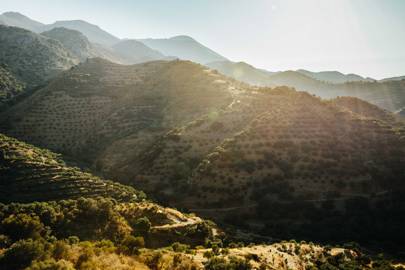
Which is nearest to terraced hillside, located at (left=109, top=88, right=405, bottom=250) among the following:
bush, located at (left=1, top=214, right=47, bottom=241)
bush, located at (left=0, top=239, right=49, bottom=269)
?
bush, located at (left=1, top=214, right=47, bottom=241)

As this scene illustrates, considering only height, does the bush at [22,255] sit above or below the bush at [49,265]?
below

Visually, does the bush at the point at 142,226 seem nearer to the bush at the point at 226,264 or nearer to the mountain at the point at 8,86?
the bush at the point at 226,264

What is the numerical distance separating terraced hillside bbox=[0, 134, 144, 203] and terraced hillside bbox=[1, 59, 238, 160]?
24292 millimetres

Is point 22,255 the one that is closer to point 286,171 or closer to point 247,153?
point 247,153

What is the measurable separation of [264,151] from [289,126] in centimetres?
1279

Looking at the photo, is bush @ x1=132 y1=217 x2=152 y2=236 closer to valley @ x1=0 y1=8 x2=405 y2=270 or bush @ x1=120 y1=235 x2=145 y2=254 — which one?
valley @ x1=0 y1=8 x2=405 y2=270

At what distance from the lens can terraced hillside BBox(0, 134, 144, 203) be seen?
51.5 m

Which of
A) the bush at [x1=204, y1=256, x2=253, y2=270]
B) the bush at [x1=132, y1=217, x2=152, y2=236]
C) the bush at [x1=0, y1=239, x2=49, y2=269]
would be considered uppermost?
the bush at [x1=0, y1=239, x2=49, y2=269]

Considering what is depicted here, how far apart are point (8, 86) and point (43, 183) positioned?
363 ft

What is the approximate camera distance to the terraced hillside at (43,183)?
169ft

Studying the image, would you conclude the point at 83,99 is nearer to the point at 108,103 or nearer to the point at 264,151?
the point at 108,103

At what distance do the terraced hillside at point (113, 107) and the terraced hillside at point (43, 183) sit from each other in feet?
79.7

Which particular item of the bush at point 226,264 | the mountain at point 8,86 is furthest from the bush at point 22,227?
the mountain at point 8,86

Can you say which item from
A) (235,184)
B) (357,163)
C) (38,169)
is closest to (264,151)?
(235,184)
